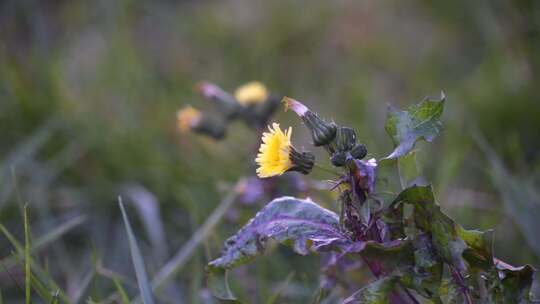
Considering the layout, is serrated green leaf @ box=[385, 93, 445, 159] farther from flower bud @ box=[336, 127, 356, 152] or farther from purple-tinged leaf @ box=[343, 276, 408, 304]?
purple-tinged leaf @ box=[343, 276, 408, 304]

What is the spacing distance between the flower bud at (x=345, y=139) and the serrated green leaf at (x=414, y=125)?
58 millimetres

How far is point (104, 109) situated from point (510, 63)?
4.53ft

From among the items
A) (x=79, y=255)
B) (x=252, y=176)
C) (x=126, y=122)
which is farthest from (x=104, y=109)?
(x=252, y=176)

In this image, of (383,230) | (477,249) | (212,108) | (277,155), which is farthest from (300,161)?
(212,108)

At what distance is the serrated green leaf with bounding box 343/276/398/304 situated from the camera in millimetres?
832

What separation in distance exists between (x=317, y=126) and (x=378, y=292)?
230 mm

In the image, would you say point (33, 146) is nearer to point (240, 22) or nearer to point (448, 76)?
point (240, 22)

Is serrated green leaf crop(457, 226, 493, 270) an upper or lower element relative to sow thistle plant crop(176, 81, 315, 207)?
lower

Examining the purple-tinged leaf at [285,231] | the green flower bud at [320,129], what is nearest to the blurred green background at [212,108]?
the purple-tinged leaf at [285,231]

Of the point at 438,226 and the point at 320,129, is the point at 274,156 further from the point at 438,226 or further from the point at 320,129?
the point at 438,226

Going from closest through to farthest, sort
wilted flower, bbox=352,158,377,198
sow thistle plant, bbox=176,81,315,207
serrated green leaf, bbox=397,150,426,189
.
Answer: wilted flower, bbox=352,158,377,198 → serrated green leaf, bbox=397,150,426,189 → sow thistle plant, bbox=176,81,315,207

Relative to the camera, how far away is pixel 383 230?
0.89 meters

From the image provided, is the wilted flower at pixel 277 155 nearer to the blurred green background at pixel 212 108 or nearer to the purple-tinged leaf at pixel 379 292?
the purple-tinged leaf at pixel 379 292

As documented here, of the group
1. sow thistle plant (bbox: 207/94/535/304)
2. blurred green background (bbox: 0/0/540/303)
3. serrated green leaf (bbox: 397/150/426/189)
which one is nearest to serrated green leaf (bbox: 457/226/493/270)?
sow thistle plant (bbox: 207/94/535/304)
